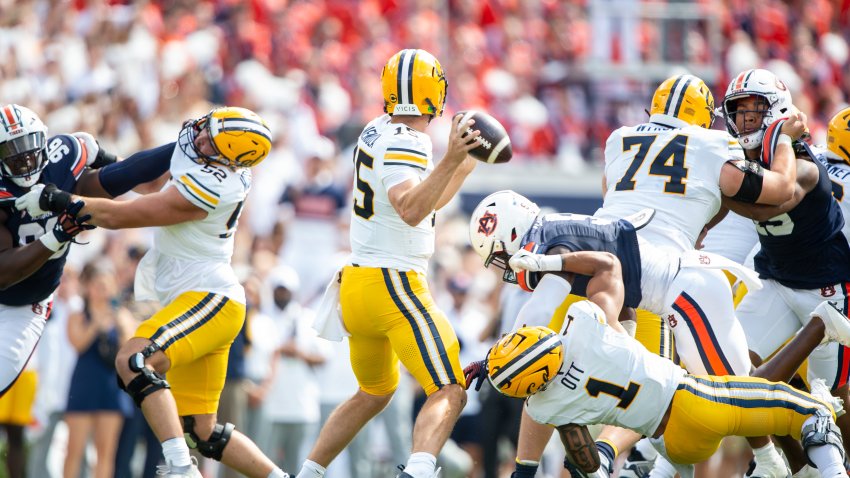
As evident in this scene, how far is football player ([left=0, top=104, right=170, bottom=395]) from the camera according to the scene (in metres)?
6.84

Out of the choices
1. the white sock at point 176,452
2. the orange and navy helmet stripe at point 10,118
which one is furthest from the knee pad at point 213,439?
the orange and navy helmet stripe at point 10,118

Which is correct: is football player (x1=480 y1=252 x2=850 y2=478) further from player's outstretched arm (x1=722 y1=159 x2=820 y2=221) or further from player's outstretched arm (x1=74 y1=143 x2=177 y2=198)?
player's outstretched arm (x1=74 y1=143 x2=177 y2=198)

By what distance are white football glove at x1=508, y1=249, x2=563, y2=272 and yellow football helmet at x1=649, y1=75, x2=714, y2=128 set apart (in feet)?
4.30

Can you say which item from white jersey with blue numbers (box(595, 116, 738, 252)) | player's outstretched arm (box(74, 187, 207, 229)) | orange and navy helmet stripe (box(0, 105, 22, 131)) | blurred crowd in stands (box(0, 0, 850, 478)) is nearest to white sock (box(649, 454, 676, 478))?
white jersey with blue numbers (box(595, 116, 738, 252))

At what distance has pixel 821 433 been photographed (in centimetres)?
585

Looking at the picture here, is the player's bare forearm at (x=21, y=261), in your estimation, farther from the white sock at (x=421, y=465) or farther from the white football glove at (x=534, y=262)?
the white football glove at (x=534, y=262)

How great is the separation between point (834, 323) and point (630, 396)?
1.29m

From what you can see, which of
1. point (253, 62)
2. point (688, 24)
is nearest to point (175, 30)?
point (253, 62)

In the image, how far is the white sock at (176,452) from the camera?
6.64 m

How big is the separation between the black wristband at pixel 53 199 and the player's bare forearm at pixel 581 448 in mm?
2951

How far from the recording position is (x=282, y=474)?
7.05 metres

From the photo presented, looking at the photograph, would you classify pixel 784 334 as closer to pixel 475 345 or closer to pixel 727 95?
pixel 727 95

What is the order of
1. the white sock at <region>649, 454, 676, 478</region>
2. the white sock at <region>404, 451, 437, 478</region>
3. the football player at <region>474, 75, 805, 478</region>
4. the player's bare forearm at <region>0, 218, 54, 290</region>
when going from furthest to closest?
the white sock at <region>649, 454, 676, 478</region> → the player's bare forearm at <region>0, 218, 54, 290</region> → the football player at <region>474, 75, 805, 478</region> → the white sock at <region>404, 451, 437, 478</region>

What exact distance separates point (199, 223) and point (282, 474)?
4.94ft
